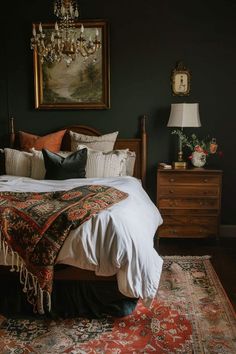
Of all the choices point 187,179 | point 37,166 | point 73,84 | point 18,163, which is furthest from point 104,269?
point 73,84

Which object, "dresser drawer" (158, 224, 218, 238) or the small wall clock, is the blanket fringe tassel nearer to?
"dresser drawer" (158, 224, 218, 238)

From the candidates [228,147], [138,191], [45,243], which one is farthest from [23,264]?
[228,147]

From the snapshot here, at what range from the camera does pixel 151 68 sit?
14.4 ft

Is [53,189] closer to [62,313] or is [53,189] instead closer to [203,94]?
[62,313]

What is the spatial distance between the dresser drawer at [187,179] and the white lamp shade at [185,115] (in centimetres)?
55

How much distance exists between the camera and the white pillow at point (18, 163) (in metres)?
4.03

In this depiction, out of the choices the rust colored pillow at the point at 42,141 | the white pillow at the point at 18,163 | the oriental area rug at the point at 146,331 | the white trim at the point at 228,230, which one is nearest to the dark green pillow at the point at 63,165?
Result: the white pillow at the point at 18,163

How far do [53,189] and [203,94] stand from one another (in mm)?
2238

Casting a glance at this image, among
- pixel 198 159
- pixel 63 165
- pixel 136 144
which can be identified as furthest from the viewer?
pixel 136 144

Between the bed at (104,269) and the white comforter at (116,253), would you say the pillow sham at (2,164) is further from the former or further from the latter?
the white comforter at (116,253)

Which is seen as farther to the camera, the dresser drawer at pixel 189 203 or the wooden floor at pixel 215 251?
the dresser drawer at pixel 189 203

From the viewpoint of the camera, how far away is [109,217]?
7.96ft

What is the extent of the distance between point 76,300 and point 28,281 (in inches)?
14.1

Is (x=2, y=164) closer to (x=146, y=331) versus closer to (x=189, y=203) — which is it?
(x=189, y=203)
